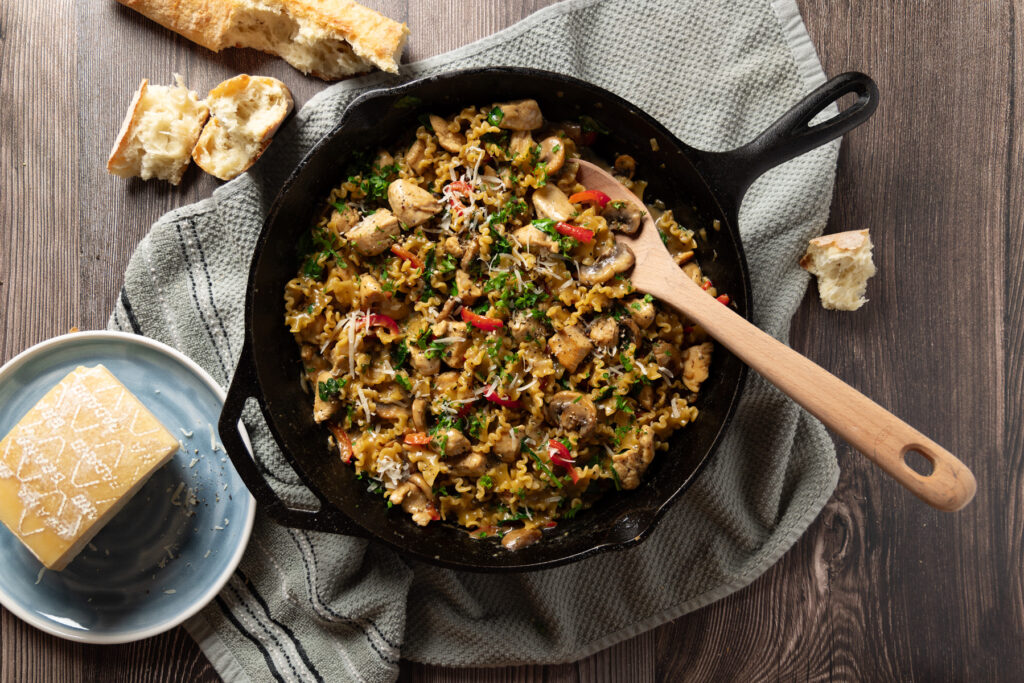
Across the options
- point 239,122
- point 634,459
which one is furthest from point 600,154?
point 239,122

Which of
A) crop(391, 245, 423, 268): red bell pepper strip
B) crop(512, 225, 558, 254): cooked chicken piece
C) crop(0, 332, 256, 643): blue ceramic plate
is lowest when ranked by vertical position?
crop(0, 332, 256, 643): blue ceramic plate

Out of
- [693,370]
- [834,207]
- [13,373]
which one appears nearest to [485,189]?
[693,370]

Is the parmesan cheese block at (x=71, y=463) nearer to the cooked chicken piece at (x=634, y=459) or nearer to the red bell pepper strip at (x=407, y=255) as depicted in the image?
the red bell pepper strip at (x=407, y=255)

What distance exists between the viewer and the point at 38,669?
3541 millimetres

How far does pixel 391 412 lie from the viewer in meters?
3.09

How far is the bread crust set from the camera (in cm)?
337

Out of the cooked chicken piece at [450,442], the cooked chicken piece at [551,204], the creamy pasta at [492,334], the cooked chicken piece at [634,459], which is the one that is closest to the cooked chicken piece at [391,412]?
the creamy pasta at [492,334]

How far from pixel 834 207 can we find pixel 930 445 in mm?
1496

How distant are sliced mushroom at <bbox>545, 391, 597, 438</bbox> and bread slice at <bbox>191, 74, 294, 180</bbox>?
5.74ft

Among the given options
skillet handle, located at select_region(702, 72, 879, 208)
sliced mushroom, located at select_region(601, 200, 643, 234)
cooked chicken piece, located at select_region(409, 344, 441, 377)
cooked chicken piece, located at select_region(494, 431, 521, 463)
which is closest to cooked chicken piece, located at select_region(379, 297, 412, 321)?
cooked chicken piece, located at select_region(409, 344, 441, 377)

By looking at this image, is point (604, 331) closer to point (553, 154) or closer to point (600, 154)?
point (553, 154)

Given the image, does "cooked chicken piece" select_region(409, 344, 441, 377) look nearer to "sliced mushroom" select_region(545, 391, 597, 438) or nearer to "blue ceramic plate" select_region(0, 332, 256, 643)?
"sliced mushroom" select_region(545, 391, 597, 438)

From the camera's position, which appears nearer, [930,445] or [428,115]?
[930,445]

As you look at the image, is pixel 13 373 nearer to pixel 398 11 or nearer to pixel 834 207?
pixel 398 11
